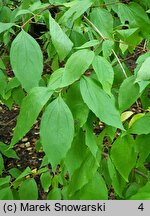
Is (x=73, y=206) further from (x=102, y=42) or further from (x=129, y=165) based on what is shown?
(x=102, y=42)

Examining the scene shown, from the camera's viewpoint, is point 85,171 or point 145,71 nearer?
point 145,71

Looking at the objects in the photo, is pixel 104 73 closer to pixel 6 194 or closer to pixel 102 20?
pixel 102 20

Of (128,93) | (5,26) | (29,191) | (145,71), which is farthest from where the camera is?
(29,191)

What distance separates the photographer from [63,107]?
29.1 inches

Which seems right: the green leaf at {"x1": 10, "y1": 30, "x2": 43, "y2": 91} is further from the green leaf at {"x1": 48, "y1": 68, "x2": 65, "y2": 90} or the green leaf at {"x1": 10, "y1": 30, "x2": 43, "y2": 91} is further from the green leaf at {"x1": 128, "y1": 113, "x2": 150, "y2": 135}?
the green leaf at {"x1": 128, "y1": 113, "x2": 150, "y2": 135}

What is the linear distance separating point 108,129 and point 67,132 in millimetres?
161

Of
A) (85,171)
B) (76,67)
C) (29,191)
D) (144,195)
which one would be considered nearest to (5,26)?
(76,67)

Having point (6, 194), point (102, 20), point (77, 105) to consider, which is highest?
point (102, 20)

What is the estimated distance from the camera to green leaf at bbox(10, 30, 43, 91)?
33.0 inches

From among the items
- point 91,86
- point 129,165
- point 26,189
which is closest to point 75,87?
point 91,86

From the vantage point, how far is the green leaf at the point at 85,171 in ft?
2.79

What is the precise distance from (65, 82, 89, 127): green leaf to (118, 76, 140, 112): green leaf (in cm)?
8

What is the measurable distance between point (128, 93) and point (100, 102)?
88 mm

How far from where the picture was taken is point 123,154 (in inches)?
33.7
